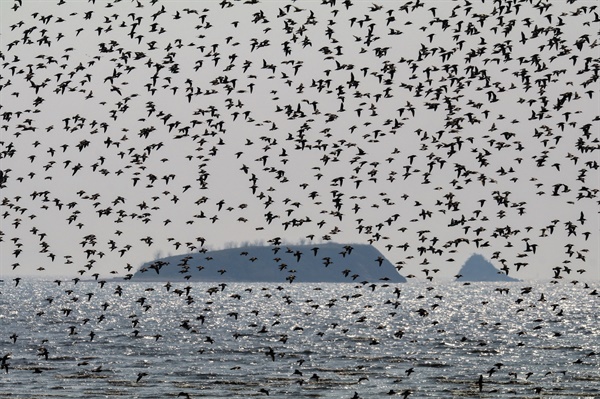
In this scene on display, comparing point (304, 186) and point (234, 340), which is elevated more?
point (304, 186)

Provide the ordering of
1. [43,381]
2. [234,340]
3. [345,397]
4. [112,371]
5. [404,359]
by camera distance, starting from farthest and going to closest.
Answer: [234,340]
[404,359]
[112,371]
[43,381]
[345,397]

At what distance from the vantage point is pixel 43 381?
66688 mm

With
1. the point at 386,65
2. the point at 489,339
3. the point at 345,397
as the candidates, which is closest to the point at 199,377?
the point at 345,397

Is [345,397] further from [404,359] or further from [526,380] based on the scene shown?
[404,359]

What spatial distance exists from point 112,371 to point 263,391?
1577cm

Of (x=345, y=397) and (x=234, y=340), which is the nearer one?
(x=345, y=397)

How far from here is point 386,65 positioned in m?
67.8

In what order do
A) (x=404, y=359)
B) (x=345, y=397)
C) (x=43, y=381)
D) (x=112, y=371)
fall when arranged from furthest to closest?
(x=404, y=359)
(x=112, y=371)
(x=43, y=381)
(x=345, y=397)

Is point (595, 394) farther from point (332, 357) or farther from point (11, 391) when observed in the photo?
point (11, 391)

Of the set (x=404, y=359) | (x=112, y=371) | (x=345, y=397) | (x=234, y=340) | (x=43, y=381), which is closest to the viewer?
(x=345, y=397)

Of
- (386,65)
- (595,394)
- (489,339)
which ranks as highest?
(386,65)

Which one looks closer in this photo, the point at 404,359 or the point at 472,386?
the point at 472,386

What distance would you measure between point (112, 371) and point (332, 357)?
809 inches

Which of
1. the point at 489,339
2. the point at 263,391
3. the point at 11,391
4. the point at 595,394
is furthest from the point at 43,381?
the point at 489,339
